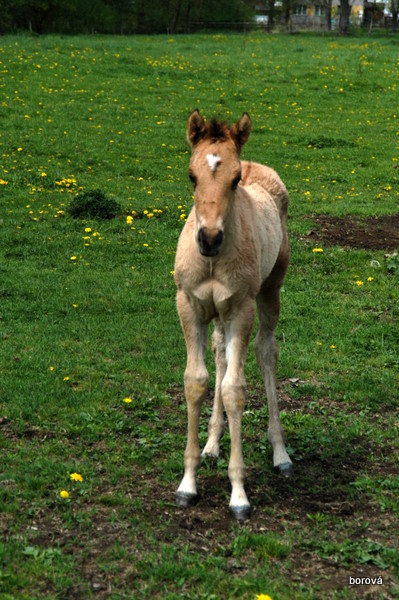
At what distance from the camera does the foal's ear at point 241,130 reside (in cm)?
502

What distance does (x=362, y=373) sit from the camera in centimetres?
761

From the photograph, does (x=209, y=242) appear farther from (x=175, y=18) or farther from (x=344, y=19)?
→ (x=344, y=19)

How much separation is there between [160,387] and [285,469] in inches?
69.5

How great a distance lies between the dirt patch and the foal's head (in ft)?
23.0

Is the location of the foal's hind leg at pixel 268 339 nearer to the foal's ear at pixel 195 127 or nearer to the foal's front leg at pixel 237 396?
the foal's front leg at pixel 237 396

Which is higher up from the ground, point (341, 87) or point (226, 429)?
point (341, 87)

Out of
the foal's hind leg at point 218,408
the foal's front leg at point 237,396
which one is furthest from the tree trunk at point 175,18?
the foal's front leg at point 237,396

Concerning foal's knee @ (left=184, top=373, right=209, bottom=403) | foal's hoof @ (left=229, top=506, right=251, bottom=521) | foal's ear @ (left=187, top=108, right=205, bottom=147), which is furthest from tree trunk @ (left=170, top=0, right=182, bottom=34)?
foal's hoof @ (left=229, top=506, right=251, bottom=521)

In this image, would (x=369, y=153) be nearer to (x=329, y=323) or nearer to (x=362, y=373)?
(x=329, y=323)

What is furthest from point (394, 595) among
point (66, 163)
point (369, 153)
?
point (369, 153)

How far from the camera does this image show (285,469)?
5.69 m

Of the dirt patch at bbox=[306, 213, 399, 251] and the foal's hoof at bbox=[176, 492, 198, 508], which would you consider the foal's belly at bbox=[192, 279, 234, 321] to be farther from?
the dirt patch at bbox=[306, 213, 399, 251]

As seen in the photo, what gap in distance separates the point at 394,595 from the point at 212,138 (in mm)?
2874

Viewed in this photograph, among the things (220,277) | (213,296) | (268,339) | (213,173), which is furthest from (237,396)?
(213,173)
